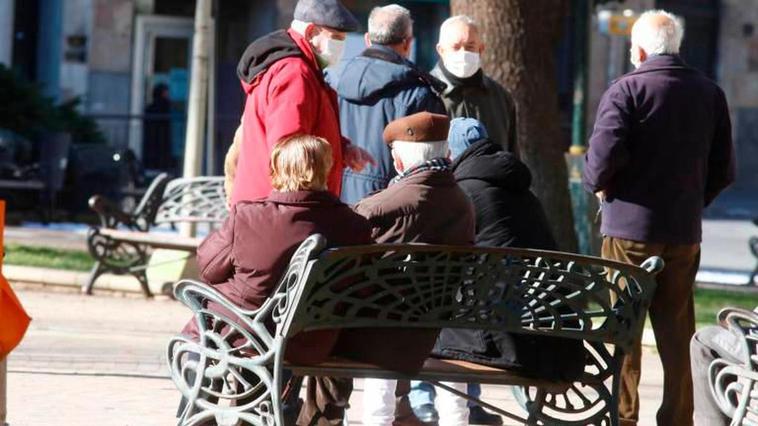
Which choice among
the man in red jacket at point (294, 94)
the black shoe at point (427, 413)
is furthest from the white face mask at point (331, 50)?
the black shoe at point (427, 413)

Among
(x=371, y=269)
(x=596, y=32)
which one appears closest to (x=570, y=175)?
(x=371, y=269)

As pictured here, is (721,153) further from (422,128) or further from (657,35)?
(422,128)

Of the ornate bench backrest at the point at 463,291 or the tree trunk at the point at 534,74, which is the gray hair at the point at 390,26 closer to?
the ornate bench backrest at the point at 463,291

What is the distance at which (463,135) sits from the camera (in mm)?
6793

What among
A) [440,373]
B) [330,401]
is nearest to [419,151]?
[440,373]

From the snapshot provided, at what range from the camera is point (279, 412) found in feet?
17.7

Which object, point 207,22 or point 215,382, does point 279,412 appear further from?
point 207,22

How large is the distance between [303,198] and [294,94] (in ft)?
3.26

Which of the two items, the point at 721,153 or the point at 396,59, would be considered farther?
the point at 396,59

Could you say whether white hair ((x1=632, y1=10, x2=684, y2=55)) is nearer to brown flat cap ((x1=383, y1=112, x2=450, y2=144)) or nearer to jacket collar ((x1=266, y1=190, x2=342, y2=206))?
brown flat cap ((x1=383, y1=112, x2=450, y2=144))

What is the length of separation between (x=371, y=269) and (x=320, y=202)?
308 mm

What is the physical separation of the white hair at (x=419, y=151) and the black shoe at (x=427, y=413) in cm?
154

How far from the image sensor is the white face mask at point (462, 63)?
7855mm

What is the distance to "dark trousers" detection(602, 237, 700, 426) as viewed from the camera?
6.95 meters
